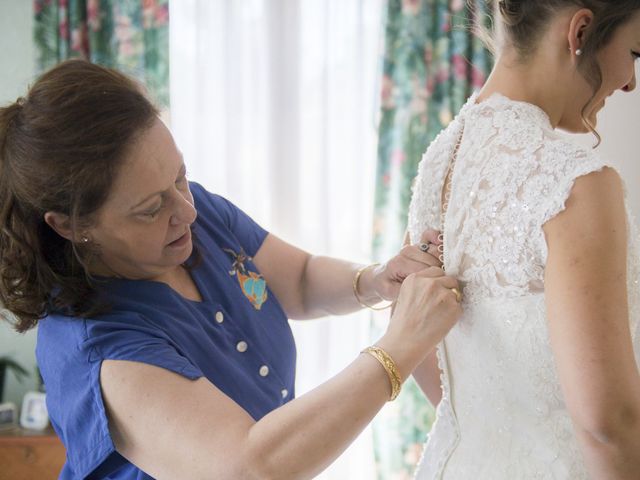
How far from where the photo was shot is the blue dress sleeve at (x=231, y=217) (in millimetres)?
1533

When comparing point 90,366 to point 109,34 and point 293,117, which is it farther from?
point 109,34

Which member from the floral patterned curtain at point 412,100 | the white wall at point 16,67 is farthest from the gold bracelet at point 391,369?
the white wall at point 16,67

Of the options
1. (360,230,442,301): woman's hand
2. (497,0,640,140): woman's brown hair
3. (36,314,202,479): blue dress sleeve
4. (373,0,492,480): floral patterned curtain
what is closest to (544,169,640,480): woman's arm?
(497,0,640,140): woman's brown hair

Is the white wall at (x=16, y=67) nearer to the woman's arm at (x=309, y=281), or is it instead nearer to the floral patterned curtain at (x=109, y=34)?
the floral patterned curtain at (x=109, y=34)

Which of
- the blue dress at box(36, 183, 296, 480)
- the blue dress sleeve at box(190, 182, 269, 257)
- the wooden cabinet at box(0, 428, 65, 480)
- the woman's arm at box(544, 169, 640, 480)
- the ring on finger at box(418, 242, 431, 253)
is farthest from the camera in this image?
the wooden cabinet at box(0, 428, 65, 480)

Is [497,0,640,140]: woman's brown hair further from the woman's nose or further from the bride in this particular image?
the woman's nose

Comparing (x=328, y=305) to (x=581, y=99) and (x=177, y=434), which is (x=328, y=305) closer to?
(x=177, y=434)

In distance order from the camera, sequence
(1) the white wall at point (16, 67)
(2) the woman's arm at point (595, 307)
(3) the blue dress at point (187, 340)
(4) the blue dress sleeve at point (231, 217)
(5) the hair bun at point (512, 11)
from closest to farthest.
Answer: (2) the woman's arm at point (595, 307) → (5) the hair bun at point (512, 11) → (3) the blue dress at point (187, 340) → (4) the blue dress sleeve at point (231, 217) → (1) the white wall at point (16, 67)

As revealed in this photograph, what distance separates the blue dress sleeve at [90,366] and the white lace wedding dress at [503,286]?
46cm

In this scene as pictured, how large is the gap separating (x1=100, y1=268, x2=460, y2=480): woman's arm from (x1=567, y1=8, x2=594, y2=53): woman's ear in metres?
0.39

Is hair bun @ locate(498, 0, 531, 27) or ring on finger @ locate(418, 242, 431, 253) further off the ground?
hair bun @ locate(498, 0, 531, 27)

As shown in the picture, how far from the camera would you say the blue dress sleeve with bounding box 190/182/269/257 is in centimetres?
153

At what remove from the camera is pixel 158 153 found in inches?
46.0

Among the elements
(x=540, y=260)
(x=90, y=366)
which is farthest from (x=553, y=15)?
(x=90, y=366)
